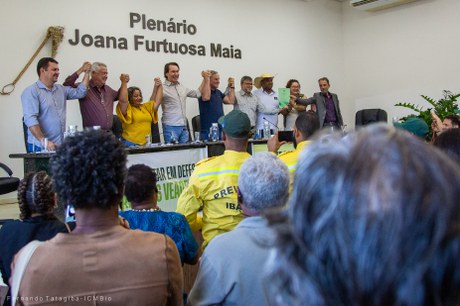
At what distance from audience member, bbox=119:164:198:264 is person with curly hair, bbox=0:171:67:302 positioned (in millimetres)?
315

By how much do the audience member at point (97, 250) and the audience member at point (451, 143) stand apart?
130 centimetres

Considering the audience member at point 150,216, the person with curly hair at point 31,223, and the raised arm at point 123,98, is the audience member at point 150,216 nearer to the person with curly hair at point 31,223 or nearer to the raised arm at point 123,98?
the person with curly hair at point 31,223

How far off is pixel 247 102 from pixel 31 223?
6049 mm

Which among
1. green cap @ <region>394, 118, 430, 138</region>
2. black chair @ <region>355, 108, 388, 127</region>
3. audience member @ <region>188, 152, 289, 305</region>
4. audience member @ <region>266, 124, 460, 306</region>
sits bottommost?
audience member @ <region>188, 152, 289, 305</region>

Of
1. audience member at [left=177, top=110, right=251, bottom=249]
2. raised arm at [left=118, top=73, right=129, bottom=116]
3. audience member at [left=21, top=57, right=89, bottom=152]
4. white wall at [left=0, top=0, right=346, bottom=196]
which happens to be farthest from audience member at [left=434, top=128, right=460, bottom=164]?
white wall at [left=0, top=0, right=346, bottom=196]

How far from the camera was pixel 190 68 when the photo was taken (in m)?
8.45

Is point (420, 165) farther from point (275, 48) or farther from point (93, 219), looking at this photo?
point (275, 48)

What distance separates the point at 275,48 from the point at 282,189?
8.92 metres

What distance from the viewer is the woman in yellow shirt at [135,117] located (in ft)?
20.3

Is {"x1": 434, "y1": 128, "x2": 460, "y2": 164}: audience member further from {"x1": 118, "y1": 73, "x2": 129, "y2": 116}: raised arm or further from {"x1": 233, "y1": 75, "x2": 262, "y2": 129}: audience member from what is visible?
{"x1": 233, "y1": 75, "x2": 262, "y2": 129}: audience member

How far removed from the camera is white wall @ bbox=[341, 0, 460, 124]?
390 inches

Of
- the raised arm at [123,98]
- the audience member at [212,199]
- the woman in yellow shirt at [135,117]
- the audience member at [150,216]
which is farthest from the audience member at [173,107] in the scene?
the audience member at [150,216]

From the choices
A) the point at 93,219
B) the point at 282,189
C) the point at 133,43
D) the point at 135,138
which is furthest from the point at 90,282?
the point at 133,43

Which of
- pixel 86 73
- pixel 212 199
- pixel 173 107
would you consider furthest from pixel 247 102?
pixel 212 199
